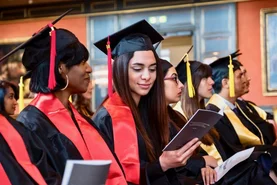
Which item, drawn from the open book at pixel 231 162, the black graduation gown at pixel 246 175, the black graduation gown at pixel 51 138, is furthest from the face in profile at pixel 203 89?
the black graduation gown at pixel 51 138

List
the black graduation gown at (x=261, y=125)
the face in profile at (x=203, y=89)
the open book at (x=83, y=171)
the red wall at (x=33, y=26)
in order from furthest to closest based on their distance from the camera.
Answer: the red wall at (x=33, y=26), the black graduation gown at (x=261, y=125), the face in profile at (x=203, y=89), the open book at (x=83, y=171)

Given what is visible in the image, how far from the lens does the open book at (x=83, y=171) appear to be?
1.48 m

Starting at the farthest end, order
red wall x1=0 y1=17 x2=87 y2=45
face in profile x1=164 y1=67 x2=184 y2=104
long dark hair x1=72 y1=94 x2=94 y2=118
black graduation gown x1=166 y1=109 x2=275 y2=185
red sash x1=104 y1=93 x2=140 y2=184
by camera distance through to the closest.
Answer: red wall x1=0 y1=17 x2=87 y2=45 → long dark hair x1=72 y1=94 x2=94 y2=118 → black graduation gown x1=166 y1=109 x2=275 y2=185 → face in profile x1=164 y1=67 x2=184 y2=104 → red sash x1=104 y1=93 x2=140 y2=184

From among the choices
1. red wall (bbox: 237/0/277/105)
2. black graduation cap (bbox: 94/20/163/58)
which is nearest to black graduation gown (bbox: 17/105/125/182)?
black graduation cap (bbox: 94/20/163/58)

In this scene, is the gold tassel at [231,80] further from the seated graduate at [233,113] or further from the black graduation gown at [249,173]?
the black graduation gown at [249,173]

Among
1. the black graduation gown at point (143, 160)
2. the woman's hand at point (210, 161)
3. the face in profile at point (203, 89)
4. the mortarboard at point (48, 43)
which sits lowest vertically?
the woman's hand at point (210, 161)

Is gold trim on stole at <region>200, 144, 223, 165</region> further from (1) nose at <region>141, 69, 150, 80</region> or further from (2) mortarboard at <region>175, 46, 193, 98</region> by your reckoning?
(1) nose at <region>141, 69, 150, 80</region>

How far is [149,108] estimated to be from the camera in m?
2.72

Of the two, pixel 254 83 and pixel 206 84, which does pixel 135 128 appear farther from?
pixel 254 83

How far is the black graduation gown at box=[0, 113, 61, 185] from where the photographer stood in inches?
70.3

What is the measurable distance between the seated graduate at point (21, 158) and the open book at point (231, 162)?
1443 mm

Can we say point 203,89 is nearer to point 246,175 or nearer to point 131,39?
point 246,175

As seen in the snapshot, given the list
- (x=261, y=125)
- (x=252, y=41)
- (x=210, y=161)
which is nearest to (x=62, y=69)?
(x=210, y=161)

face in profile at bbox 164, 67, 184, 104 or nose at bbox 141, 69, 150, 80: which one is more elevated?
nose at bbox 141, 69, 150, 80
